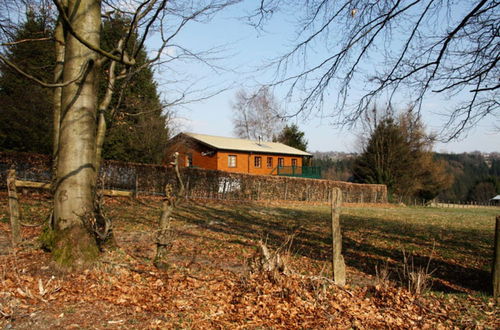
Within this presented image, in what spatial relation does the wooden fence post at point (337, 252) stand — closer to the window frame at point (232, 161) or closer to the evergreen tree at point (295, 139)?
the window frame at point (232, 161)

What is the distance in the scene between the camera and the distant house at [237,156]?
3269 centimetres

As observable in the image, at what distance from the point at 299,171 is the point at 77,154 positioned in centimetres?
3492

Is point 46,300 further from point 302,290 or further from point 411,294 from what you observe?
point 411,294

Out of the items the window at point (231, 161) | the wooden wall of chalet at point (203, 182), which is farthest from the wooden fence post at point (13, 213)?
the window at point (231, 161)

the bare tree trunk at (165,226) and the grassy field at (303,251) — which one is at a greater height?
the bare tree trunk at (165,226)

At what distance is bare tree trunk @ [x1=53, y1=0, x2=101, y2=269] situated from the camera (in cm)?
464

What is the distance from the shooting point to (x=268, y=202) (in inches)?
987

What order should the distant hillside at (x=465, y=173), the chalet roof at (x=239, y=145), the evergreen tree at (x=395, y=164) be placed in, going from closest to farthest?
the chalet roof at (x=239, y=145) → the evergreen tree at (x=395, y=164) → the distant hillside at (x=465, y=173)

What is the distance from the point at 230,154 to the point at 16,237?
28225 mm

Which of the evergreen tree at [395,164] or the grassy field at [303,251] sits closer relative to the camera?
the grassy field at [303,251]

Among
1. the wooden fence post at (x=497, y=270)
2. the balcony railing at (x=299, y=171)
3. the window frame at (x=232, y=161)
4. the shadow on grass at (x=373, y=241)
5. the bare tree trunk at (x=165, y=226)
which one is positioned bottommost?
the shadow on grass at (x=373, y=241)

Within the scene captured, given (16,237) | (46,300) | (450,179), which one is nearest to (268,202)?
(16,237)

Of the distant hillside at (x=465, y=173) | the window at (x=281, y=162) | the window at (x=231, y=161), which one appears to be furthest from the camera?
the distant hillside at (x=465, y=173)

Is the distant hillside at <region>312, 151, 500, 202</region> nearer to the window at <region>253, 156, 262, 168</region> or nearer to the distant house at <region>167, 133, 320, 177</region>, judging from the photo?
the distant house at <region>167, 133, 320, 177</region>
